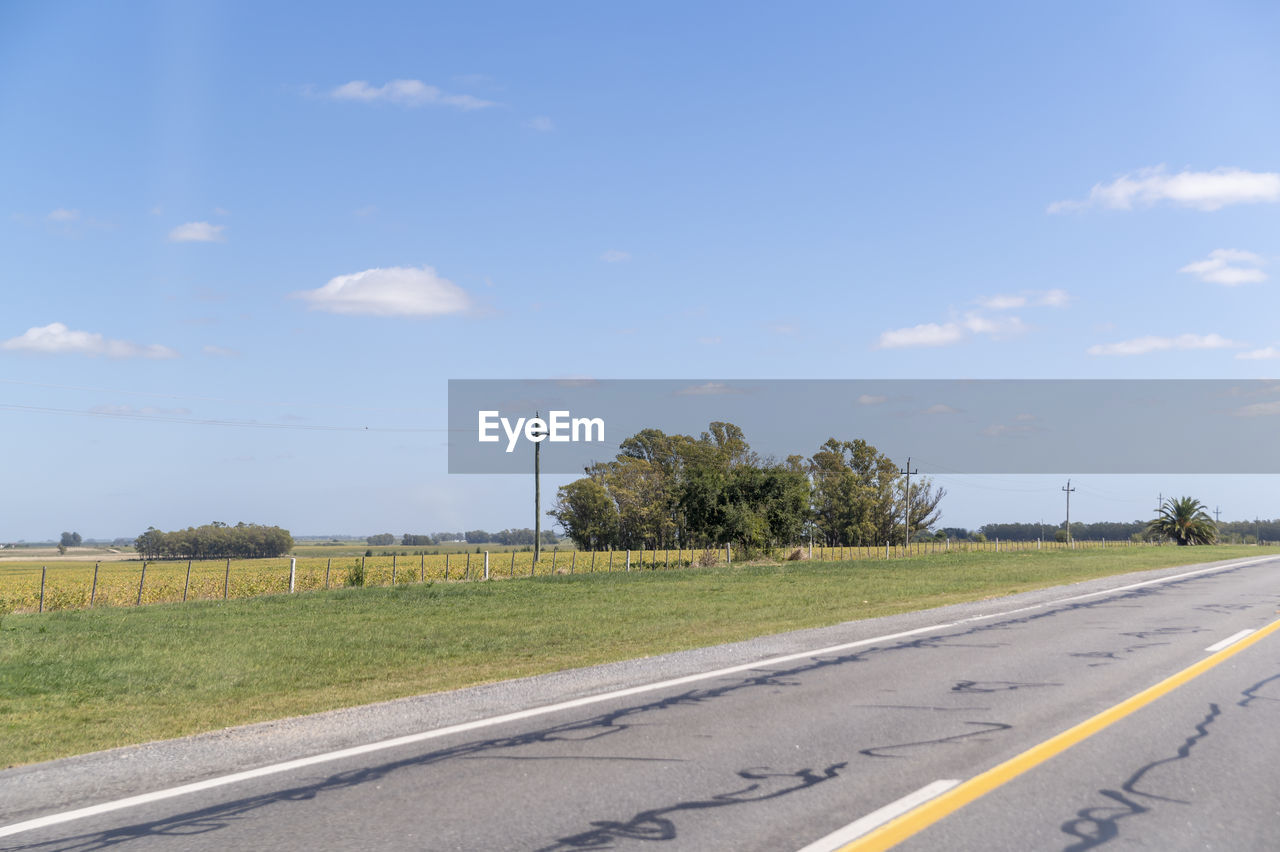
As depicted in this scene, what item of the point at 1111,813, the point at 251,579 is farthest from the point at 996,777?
the point at 251,579

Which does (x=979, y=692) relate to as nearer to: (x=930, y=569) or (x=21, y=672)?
(x=21, y=672)

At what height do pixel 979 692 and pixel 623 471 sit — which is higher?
pixel 623 471

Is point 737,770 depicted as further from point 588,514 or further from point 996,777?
point 588,514

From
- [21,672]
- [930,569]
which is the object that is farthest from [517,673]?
[930,569]

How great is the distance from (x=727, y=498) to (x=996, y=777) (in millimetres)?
49621

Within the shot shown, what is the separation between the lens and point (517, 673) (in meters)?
12.1

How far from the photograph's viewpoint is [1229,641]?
13938 mm

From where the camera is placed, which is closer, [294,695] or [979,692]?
[979,692]

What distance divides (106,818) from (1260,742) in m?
8.42

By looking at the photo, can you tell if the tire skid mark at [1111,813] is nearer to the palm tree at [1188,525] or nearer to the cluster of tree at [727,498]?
the cluster of tree at [727,498]

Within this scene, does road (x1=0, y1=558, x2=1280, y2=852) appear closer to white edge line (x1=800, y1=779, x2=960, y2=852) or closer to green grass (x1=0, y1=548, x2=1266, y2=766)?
white edge line (x1=800, y1=779, x2=960, y2=852)

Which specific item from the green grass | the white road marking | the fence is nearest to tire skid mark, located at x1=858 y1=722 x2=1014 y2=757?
the green grass

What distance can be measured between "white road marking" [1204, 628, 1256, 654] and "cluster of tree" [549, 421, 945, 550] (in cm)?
4047

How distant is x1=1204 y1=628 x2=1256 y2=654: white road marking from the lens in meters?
13.2
